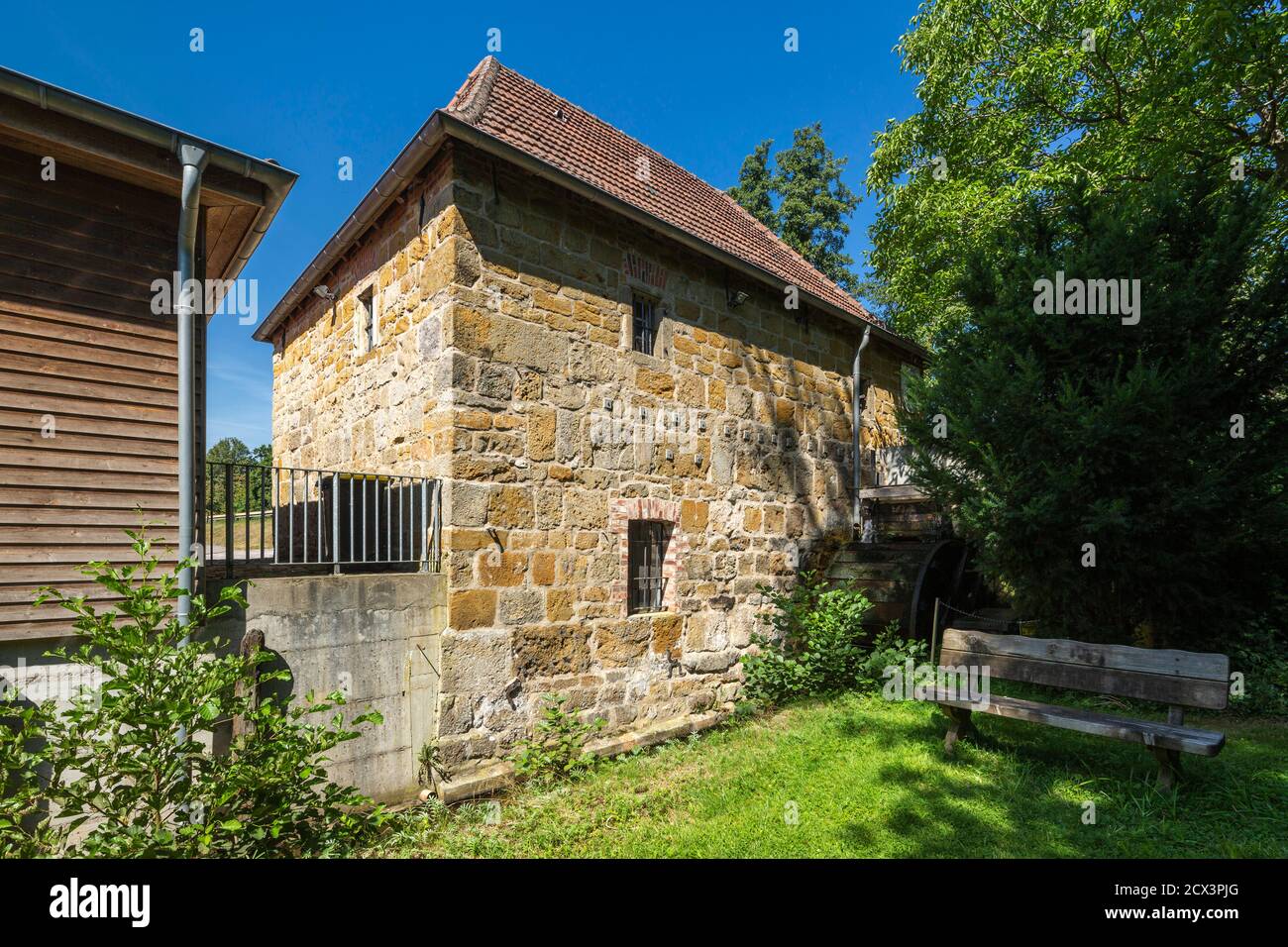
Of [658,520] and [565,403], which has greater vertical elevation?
[565,403]

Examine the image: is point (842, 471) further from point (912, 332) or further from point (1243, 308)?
point (912, 332)

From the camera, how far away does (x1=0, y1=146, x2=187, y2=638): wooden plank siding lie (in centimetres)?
330

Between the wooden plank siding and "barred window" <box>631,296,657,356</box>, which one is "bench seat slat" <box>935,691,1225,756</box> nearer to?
"barred window" <box>631,296,657,356</box>

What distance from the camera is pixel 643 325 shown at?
21.0 ft

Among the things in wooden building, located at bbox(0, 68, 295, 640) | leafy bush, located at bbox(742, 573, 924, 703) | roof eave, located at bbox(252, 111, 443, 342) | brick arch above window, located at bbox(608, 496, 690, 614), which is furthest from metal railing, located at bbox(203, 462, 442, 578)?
leafy bush, located at bbox(742, 573, 924, 703)

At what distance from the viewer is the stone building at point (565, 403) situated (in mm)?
4785

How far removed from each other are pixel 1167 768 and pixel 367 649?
5.11 meters

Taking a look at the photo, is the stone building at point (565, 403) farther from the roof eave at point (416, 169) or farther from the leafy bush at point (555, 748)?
the leafy bush at point (555, 748)

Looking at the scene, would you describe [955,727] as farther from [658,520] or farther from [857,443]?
[857,443]

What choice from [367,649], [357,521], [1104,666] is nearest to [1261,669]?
[1104,666]

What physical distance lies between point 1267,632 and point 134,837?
8941mm

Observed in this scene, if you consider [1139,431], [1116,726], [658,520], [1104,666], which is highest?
[1139,431]

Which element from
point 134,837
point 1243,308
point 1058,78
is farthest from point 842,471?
point 134,837

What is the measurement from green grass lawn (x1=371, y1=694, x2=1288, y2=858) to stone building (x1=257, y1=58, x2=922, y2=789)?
78cm
